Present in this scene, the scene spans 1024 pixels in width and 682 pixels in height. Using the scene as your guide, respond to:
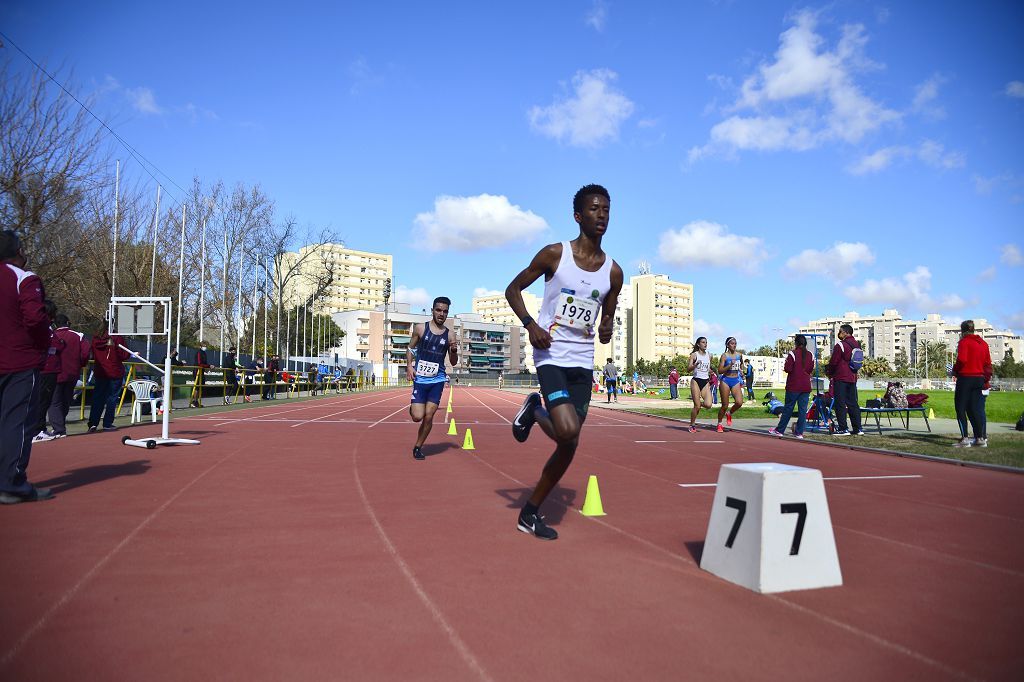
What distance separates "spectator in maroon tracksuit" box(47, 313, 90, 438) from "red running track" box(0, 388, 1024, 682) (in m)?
4.55

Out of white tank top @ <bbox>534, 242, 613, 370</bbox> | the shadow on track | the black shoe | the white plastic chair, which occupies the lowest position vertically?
the shadow on track

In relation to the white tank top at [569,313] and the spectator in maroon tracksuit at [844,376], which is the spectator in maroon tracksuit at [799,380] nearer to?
the spectator in maroon tracksuit at [844,376]

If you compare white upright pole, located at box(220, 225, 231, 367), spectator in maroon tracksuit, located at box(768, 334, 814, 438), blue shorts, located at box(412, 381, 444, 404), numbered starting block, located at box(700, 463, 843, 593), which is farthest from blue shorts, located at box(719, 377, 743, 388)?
white upright pole, located at box(220, 225, 231, 367)

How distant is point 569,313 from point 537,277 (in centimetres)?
35

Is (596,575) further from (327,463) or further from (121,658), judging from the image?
(327,463)

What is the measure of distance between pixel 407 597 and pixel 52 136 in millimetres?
21788

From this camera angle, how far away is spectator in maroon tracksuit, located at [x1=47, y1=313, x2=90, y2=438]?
35.6 ft

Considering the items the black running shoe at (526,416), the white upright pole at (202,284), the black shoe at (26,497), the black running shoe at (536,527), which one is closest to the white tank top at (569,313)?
the black running shoe at (526,416)

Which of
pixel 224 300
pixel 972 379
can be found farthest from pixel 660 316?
pixel 972 379

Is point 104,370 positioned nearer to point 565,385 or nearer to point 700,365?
point 565,385

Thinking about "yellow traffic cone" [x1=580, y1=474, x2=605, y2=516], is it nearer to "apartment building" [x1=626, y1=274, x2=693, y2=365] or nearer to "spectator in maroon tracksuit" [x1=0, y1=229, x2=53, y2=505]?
"spectator in maroon tracksuit" [x1=0, y1=229, x2=53, y2=505]

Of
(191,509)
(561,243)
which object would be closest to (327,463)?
(191,509)

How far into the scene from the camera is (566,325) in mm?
4695

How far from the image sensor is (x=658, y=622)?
2.96 metres
